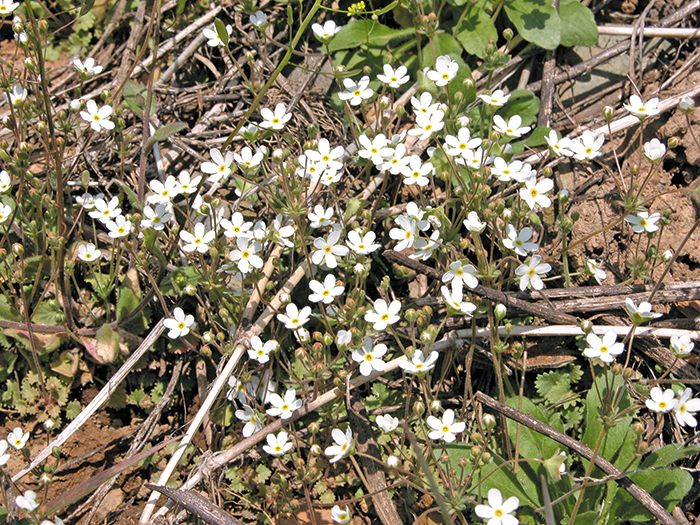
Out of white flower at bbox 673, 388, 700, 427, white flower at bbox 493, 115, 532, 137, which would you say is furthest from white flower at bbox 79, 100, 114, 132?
white flower at bbox 673, 388, 700, 427

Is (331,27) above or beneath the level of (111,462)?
above

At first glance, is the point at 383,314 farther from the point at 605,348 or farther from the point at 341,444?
the point at 605,348

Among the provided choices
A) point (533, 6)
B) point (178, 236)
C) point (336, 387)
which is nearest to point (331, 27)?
point (533, 6)

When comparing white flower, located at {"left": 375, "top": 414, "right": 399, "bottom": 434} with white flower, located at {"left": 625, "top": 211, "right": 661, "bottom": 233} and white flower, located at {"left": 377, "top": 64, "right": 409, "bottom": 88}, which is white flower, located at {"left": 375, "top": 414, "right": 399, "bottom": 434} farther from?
white flower, located at {"left": 377, "top": 64, "right": 409, "bottom": 88}

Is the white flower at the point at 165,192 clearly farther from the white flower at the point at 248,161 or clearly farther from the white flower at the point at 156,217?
the white flower at the point at 248,161

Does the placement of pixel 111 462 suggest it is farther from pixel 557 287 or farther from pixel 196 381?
pixel 557 287

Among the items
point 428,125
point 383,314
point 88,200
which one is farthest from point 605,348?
point 88,200
